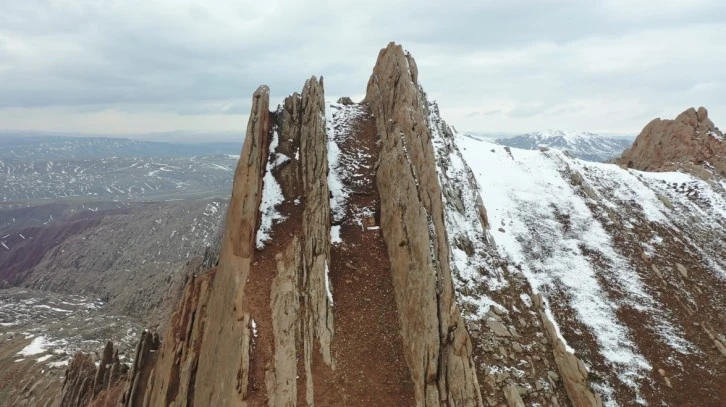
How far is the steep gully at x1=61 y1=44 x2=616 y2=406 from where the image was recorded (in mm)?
16484

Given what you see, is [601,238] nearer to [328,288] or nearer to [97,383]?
[328,288]

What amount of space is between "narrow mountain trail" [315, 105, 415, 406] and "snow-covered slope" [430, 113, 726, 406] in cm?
502

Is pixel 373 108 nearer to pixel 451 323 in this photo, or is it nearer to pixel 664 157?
pixel 451 323

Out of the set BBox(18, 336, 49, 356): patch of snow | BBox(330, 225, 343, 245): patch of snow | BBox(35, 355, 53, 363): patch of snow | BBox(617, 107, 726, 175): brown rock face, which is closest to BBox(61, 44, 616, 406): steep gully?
BBox(330, 225, 343, 245): patch of snow

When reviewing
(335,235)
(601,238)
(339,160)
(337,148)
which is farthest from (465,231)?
(601,238)

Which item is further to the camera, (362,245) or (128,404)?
(128,404)

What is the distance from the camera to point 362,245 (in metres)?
22.4

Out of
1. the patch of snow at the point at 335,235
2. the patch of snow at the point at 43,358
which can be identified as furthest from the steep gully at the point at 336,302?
the patch of snow at the point at 43,358

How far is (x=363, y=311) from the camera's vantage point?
19.1m

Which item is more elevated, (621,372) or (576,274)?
(576,274)

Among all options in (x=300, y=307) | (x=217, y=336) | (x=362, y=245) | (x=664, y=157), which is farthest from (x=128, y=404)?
(x=664, y=157)

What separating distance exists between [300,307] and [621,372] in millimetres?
17450

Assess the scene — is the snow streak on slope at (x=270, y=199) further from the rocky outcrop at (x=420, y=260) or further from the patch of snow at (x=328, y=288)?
the rocky outcrop at (x=420, y=260)

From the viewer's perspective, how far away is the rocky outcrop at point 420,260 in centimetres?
1641
